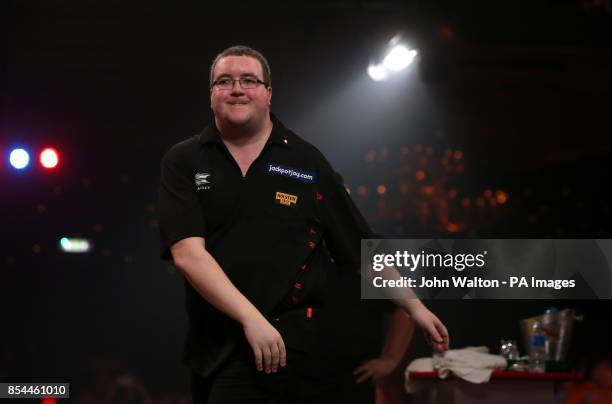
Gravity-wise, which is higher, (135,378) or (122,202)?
(122,202)

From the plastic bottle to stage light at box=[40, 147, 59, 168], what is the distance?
280 cm

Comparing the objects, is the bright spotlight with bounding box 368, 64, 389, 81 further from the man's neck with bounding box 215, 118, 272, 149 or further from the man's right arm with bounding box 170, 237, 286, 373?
the man's right arm with bounding box 170, 237, 286, 373

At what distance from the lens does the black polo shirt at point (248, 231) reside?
5.52ft

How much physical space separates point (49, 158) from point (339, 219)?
10.1 ft

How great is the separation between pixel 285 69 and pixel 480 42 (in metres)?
1.20

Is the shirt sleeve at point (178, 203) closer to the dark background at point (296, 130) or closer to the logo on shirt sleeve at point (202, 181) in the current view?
the logo on shirt sleeve at point (202, 181)

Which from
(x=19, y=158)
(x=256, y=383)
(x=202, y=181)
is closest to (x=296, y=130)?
(x=19, y=158)

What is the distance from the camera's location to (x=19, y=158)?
429cm

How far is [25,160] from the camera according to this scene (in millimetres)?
4332

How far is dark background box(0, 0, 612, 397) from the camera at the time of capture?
431 centimetres

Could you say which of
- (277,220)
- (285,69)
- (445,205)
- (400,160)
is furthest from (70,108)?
(277,220)

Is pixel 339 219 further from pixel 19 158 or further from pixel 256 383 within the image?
pixel 19 158

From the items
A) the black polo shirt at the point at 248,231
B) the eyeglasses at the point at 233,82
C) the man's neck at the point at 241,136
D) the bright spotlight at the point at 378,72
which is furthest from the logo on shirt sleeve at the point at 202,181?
the bright spotlight at the point at 378,72

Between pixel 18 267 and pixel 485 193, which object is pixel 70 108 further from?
pixel 485 193
